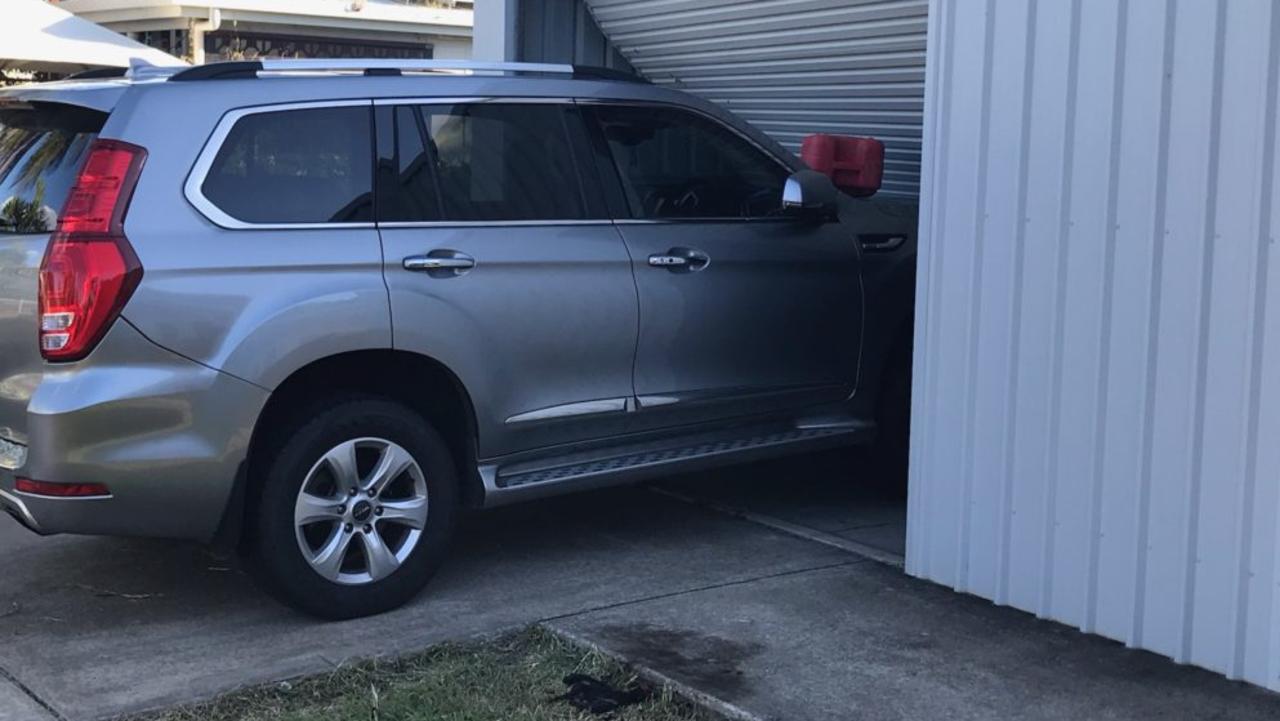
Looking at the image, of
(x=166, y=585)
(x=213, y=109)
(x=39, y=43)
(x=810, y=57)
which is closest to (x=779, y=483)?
(x=810, y=57)

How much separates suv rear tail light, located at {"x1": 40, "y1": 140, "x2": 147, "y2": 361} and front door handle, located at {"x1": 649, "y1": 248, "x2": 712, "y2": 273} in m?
1.99

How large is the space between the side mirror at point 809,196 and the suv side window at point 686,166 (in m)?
0.14

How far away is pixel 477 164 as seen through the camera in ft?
18.9

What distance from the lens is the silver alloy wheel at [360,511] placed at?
5211 mm

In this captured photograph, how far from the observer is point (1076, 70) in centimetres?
498

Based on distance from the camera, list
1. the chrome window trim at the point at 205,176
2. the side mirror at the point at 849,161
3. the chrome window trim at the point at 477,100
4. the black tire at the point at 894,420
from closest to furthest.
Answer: the chrome window trim at the point at 205,176
the chrome window trim at the point at 477,100
the black tire at the point at 894,420
the side mirror at the point at 849,161

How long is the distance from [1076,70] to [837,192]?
1.73 metres

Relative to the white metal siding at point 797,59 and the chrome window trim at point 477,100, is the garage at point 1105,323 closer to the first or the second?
the chrome window trim at point 477,100

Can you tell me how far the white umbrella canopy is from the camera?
1202cm

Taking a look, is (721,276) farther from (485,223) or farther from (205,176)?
(205,176)

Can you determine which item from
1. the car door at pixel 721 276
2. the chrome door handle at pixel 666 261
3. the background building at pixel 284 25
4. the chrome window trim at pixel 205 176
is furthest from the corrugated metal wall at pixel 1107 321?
the background building at pixel 284 25

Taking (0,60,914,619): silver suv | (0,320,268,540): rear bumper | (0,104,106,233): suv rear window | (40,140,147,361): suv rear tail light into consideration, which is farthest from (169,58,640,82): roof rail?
(0,320,268,540): rear bumper

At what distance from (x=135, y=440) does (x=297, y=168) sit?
3.56ft

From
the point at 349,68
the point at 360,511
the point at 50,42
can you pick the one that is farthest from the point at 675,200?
the point at 50,42
